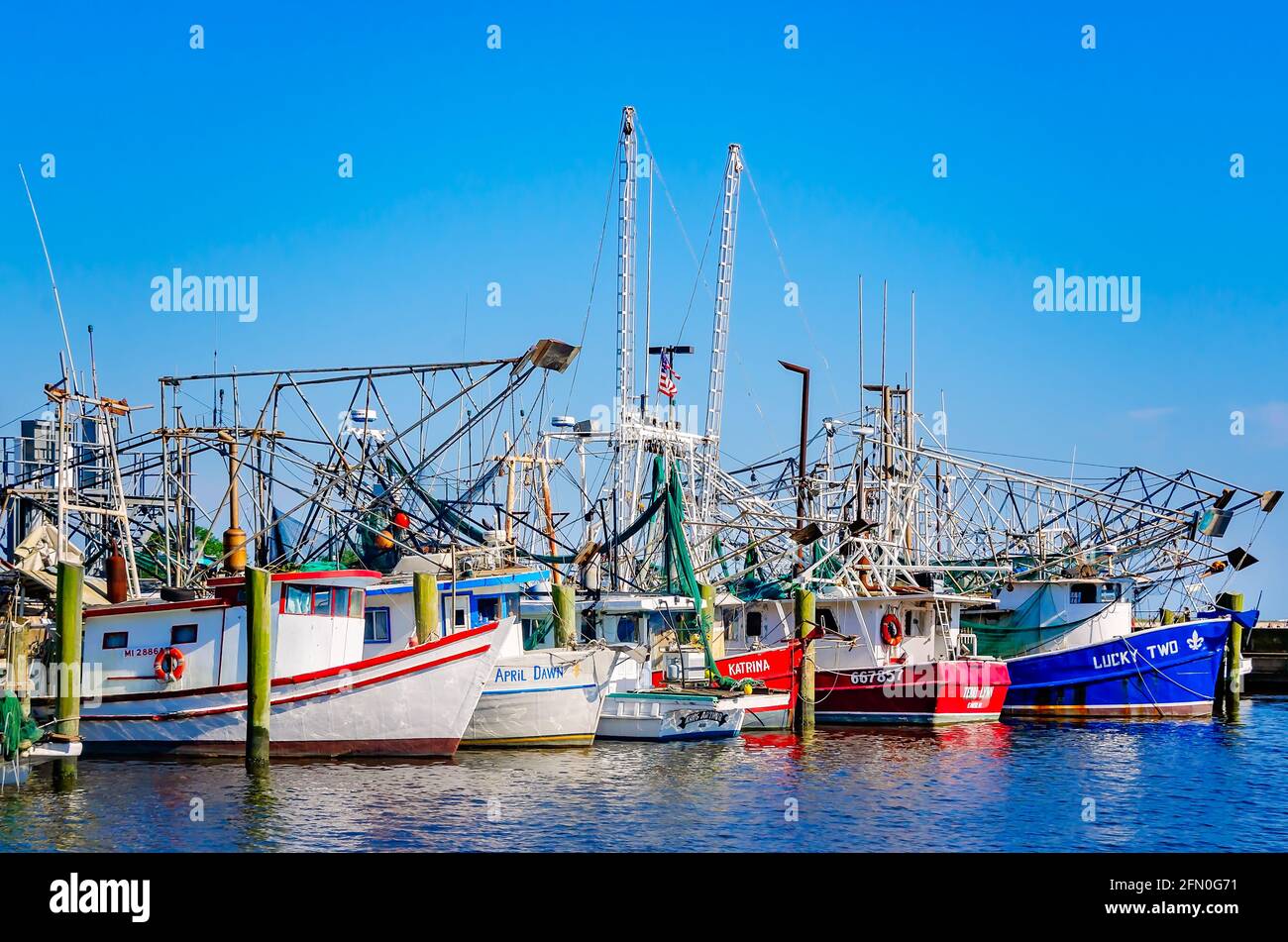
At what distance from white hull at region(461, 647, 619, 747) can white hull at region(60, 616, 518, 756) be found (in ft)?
9.72

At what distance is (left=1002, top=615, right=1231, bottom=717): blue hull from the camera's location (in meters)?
48.1

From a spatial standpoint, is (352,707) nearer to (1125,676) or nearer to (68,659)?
(68,659)

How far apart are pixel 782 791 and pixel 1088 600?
24.6m

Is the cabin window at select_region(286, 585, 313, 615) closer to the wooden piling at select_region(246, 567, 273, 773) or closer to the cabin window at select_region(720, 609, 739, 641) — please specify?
the wooden piling at select_region(246, 567, 273, 773)

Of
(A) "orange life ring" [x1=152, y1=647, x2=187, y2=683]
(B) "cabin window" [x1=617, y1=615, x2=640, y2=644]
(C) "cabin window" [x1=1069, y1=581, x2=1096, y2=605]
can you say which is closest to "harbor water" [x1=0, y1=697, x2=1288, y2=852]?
(A) "orange life ring" [x1=152, y1=647, x2=187, y2=683]

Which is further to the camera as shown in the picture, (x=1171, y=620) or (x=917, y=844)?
(x=1171, y=620)

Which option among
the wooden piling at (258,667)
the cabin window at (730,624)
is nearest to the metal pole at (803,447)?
the cabin window at (730,624)

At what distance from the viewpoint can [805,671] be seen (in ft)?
137

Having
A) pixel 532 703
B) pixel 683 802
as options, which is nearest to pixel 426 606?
pixel 532 703

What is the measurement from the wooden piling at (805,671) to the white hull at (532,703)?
7.94 metres

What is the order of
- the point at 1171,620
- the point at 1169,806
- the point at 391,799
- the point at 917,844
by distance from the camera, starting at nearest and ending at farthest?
1. the point at 917,844
2. the point at 391,799
3. the point at 1169,806
4. the point at 1171,620
